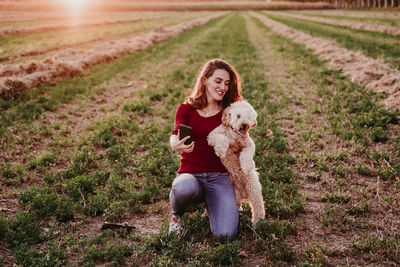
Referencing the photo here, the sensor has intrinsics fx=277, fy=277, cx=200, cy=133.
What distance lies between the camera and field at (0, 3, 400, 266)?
331 cm

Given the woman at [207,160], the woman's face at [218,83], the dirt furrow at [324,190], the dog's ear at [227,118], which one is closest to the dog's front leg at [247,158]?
the woman at [207,160]

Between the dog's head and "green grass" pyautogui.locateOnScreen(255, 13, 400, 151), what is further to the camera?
"green grass" pyautogui.locateOnScreen(255, 13, 400, 151)

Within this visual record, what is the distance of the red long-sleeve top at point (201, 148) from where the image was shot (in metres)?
3.80

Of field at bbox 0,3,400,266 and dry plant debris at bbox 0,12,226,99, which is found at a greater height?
dry plant debris at bbox 0,12,226,99

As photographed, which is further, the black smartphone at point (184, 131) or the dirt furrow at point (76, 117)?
the dirt furrow at point (76, 117)

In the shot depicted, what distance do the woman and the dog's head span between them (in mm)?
308

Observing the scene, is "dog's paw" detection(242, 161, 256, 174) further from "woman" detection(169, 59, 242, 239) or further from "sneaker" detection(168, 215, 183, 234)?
"sneaker" detection(168, 215, 183, 234)

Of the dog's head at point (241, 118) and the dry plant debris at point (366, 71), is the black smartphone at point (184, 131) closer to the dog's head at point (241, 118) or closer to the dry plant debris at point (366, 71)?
the dog's head at point (241, 118)

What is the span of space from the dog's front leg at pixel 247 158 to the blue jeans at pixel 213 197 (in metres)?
0.37

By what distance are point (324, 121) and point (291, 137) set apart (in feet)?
4.07

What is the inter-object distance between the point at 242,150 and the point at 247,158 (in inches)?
7.0

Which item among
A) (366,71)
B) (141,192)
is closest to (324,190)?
(141,192)

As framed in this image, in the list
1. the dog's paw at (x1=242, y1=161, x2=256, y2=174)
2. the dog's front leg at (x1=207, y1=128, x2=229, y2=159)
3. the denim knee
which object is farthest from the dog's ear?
the denim knee

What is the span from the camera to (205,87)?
13.2ft
